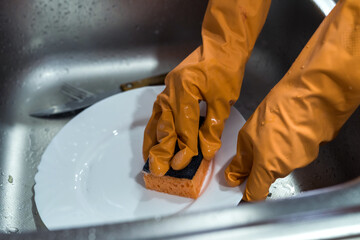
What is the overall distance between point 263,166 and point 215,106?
0.18 m

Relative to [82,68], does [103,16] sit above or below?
above

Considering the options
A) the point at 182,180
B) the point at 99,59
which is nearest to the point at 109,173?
the point at 182,180

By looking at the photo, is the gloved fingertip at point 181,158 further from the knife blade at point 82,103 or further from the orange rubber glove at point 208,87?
the knife blade at point 82,103

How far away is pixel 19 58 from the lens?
1.16 metres

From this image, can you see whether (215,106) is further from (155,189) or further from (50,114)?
(50,114)

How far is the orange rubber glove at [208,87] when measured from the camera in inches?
31.2

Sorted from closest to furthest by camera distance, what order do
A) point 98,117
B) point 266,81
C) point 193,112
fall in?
point 193,112 → point 98,117 → point 266,81

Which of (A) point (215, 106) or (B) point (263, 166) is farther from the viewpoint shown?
(A) point (215, 106)

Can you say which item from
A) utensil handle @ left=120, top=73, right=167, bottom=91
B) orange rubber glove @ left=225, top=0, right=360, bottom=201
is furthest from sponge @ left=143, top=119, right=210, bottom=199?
utensil handle @ left=120, top=73, right=167, bottom=91

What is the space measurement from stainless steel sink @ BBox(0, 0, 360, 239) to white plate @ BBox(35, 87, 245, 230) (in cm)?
10

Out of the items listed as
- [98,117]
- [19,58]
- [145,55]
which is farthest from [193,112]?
[19,58]

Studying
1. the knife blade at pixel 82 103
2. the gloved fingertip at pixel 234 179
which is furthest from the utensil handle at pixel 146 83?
the gloved fingertip at pixel 234 179

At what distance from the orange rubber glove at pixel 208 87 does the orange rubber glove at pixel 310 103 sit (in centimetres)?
11

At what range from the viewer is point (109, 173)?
3.00 feet
